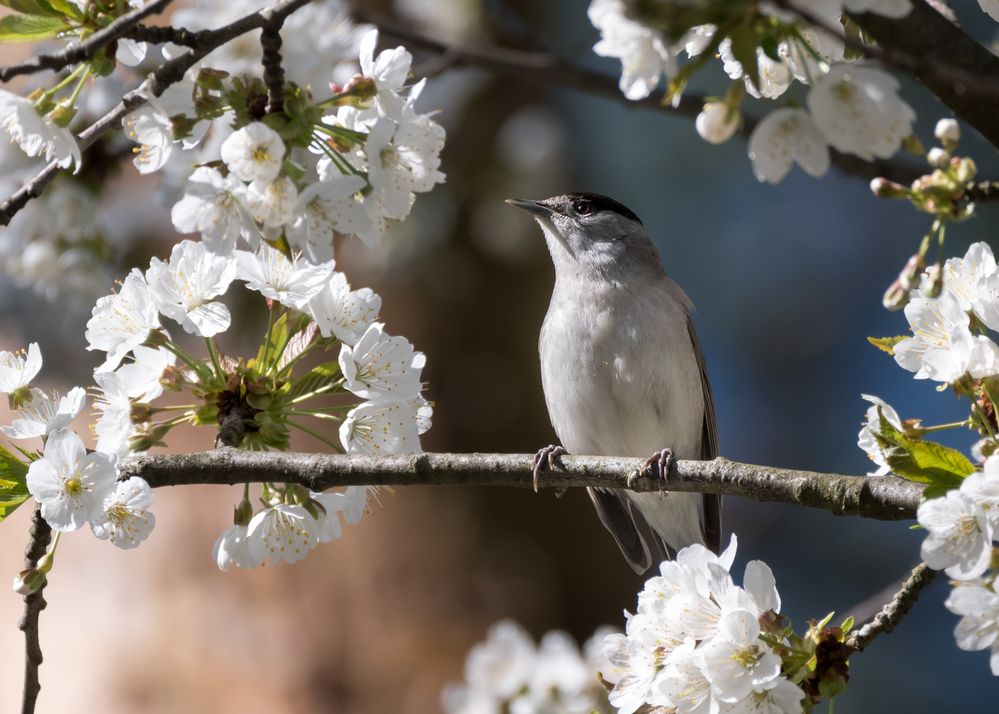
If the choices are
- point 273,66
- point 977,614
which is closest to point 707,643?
point 977,614

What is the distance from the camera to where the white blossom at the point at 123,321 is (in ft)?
7.20

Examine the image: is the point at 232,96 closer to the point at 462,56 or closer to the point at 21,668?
the point at 462,56

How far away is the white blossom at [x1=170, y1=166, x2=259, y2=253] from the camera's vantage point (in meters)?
1.90

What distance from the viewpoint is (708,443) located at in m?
4.64

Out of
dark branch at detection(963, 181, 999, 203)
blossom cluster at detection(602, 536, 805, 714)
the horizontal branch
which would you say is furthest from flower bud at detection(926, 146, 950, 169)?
blossom cluster at detection(602, 536, 805, 714)

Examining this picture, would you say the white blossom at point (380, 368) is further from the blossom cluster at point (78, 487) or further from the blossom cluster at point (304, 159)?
the blossom cluster at point (78, 487)

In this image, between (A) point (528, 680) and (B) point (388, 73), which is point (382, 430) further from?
(A) point (528, 680)

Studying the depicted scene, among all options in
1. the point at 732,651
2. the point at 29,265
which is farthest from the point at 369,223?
the point at 29,265

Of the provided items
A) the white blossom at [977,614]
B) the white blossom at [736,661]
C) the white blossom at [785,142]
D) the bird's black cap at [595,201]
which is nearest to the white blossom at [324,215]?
the white blossom at [785,142]

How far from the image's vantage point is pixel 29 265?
13.0 feet

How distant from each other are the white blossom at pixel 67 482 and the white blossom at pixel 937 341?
153 centimetres

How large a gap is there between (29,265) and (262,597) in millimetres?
2028

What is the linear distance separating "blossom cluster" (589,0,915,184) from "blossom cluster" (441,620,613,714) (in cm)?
224

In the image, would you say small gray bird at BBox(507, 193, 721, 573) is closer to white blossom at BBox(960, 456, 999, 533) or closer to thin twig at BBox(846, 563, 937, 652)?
thin twig at BBox(846, 563, 937, 652)
